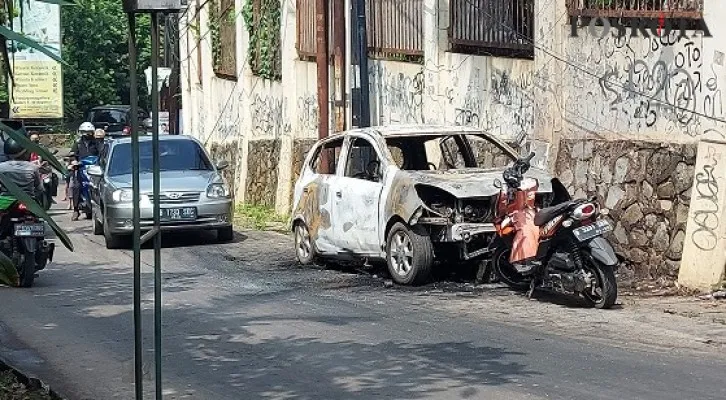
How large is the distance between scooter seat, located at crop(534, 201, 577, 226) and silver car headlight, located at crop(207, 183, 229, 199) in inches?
309

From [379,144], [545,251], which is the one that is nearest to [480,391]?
[545,251]

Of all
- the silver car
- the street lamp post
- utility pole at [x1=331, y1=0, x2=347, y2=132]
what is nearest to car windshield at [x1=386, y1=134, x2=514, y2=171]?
the silver car

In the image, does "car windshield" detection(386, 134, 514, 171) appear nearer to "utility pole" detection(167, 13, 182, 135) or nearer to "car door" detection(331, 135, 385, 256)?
"car door" detection(331, 135, 385, 256)

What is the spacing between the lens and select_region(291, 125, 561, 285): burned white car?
1327 centimetres

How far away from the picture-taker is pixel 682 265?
1301cm

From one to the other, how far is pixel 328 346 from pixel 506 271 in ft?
11.5

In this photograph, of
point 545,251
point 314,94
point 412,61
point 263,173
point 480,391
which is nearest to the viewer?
point 480,391

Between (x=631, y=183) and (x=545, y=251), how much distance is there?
2484 millimetres

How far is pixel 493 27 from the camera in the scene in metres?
17.6

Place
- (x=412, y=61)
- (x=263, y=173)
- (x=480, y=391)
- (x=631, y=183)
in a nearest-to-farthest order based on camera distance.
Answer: (x=480, y=391)
(x=631, y=183)
(x=412, y=61)
(x=263, y=173)

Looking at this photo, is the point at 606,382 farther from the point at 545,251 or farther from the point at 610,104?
the point at 610,104

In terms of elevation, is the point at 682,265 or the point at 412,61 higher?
the point at 412,61

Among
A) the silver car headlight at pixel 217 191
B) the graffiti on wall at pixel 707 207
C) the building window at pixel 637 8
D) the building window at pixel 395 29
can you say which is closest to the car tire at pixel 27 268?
the silver car headlight at pixel 217 191

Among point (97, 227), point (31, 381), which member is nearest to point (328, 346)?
point (31, 381)
